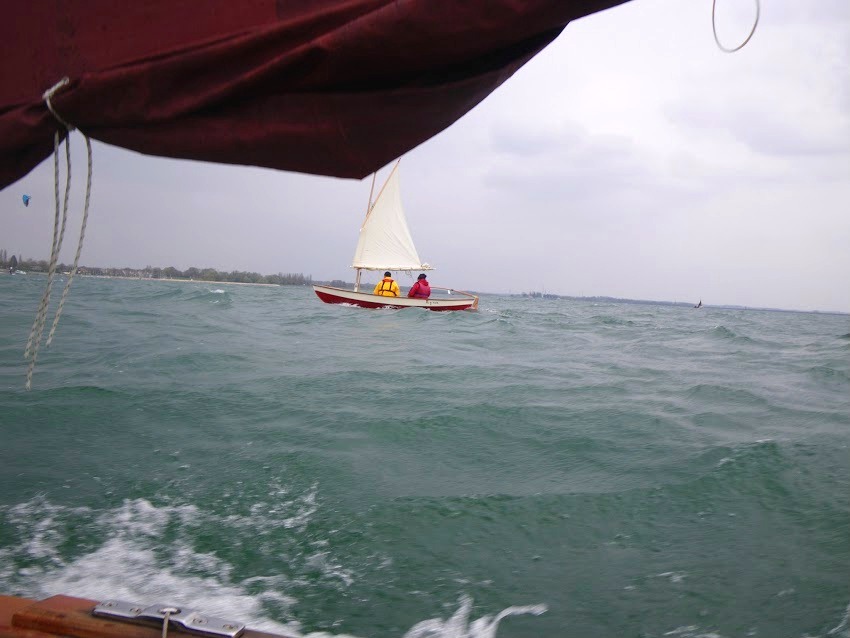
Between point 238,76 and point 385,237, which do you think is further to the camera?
point 385,237

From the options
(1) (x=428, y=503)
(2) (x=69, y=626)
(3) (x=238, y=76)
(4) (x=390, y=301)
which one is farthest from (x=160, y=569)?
(4) (x=390, y=301)

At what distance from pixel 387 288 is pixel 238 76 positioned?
23.5 meters

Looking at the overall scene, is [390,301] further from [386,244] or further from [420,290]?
[386,244]

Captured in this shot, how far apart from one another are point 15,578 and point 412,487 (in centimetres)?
211

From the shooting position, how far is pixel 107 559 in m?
2.73

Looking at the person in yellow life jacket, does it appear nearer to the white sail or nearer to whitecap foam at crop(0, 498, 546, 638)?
the white sail

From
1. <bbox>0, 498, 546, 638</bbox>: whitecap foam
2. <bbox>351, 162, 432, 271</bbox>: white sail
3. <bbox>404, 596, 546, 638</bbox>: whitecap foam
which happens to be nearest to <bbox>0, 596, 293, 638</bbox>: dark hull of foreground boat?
<bbox>0, 498, 546, 638</bbox>: whitecap foam

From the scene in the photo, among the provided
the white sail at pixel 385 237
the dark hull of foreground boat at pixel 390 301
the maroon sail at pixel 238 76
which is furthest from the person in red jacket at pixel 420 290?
the maroon sail at pixel 238 76

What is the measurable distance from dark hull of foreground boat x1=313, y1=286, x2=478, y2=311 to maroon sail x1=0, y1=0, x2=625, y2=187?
22.8m

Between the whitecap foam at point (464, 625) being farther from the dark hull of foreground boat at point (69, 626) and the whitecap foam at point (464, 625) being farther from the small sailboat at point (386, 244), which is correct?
the small sailboat at point (386, 244)

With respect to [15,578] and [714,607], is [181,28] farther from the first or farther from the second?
[714,607]

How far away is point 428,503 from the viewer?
3.38m

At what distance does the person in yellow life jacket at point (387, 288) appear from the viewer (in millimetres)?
24703

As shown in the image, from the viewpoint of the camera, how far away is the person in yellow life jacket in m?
24.7
